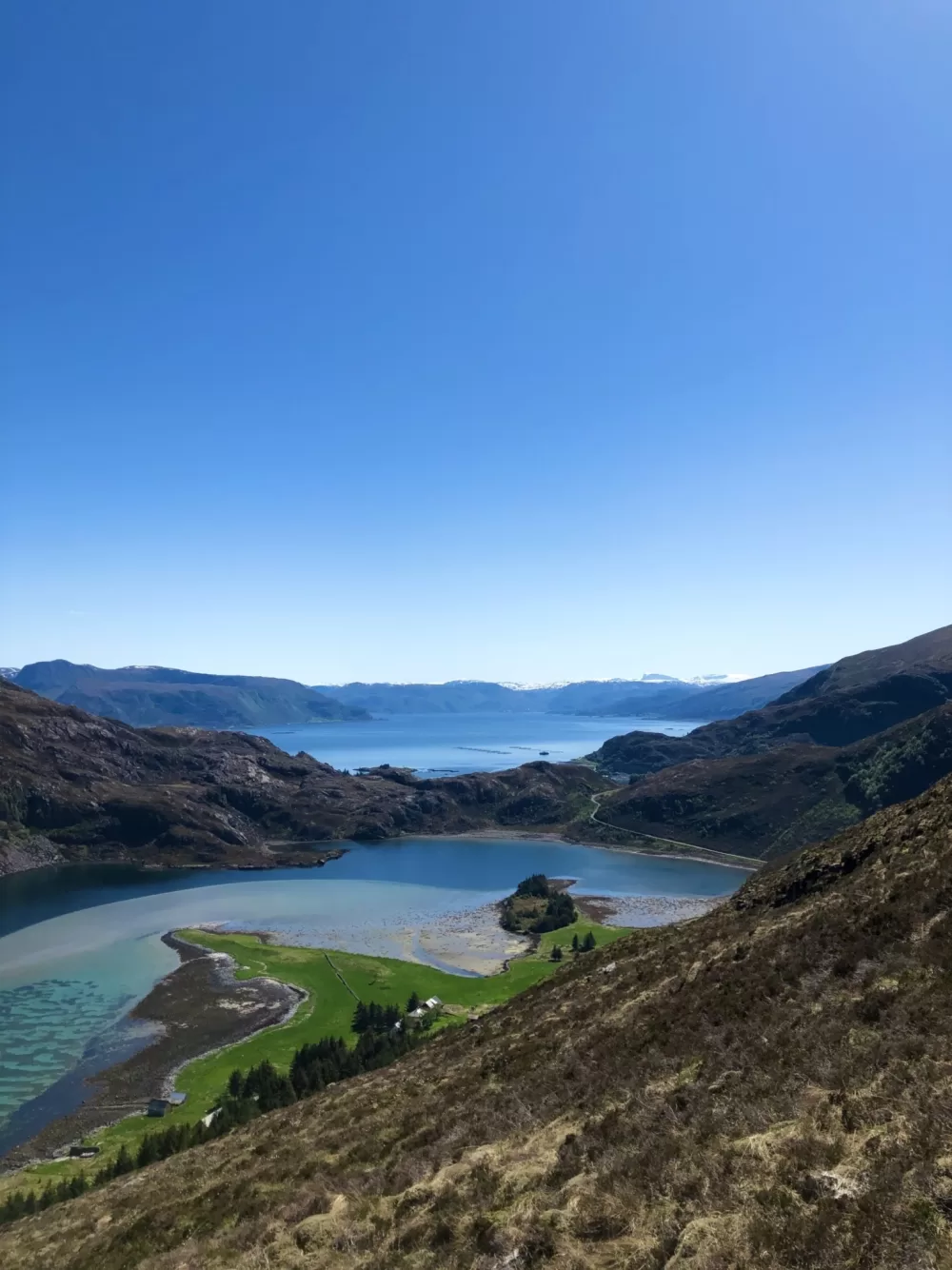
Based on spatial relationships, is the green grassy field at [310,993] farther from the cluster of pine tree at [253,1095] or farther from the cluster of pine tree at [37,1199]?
the cluster of pine tree at [37,1199]

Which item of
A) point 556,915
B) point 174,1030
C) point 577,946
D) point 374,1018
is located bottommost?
point 556,915

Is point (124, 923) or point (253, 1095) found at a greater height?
point (253, 1095)

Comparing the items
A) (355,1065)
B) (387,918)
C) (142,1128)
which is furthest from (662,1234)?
(387,918)

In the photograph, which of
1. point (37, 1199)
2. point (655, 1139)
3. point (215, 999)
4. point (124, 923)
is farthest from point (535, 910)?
point (655, 1139)

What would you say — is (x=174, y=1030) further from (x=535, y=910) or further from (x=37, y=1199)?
(x=535, y=910)

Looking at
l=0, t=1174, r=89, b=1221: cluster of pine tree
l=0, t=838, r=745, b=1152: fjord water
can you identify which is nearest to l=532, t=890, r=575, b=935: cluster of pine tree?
l=0, t=838, r=745, b=1152: fjord water

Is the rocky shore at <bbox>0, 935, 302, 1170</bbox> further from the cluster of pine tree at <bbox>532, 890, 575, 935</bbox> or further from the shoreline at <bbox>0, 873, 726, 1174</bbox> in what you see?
the cluster of pine tree at <bbox>532, 890, 575, 935</bbox>
